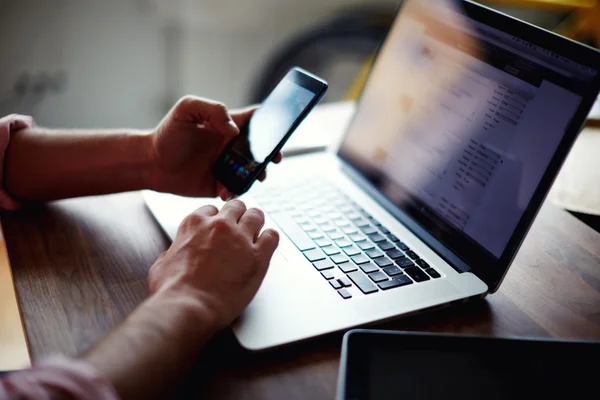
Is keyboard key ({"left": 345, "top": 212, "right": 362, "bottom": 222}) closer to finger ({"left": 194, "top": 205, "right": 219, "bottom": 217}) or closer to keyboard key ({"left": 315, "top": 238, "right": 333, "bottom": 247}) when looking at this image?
keyboard key ({"left": 315, "top": 238, "right": 333, "bottom": 247})

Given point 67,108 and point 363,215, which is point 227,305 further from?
point 67,108

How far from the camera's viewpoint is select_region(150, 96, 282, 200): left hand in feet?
2.61

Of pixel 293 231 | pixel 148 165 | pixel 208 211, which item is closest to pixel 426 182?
pixel 293 231

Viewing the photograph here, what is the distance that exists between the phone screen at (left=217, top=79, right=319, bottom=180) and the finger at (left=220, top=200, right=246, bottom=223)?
0.36ft

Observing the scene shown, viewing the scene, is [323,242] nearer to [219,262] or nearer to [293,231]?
[293,231]

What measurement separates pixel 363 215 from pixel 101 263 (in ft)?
1.16

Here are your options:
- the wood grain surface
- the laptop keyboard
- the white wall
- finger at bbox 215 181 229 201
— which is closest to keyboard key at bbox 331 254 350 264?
the laptop keyboard

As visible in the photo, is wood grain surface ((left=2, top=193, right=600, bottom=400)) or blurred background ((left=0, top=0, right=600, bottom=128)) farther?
blurred background ((left=0, top=0, right=600, bottom=128))

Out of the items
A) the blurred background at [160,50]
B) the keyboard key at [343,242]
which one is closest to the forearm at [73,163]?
the keyboard key at [343,242]

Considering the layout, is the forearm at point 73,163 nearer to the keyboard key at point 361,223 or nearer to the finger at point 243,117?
the finger at point 243,117

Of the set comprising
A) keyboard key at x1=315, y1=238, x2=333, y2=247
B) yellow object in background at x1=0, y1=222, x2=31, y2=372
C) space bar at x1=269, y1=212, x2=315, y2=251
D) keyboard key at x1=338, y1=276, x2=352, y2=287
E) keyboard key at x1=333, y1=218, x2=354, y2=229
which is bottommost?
yellow object in background at x1=0, y1=222, x2=31, y2=372

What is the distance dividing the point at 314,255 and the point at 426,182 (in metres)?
0.20

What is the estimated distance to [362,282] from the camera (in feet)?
2.05

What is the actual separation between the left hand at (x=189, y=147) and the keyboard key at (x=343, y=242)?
16 centimetres
